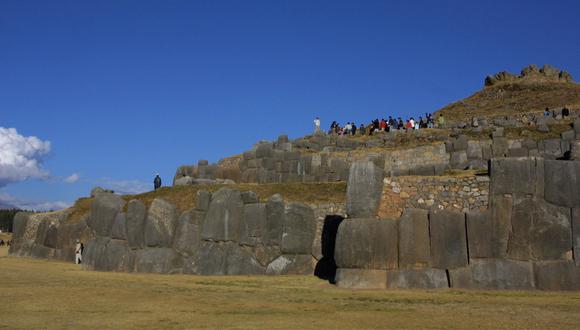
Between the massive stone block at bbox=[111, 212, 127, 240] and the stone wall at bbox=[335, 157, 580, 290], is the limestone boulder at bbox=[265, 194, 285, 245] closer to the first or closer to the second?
the stone wall at bbox=[335, 157, 580, 290]

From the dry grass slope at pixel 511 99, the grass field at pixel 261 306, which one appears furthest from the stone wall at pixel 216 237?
the dry grass slope at pixel 511 99

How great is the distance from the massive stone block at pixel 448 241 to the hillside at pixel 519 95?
130 feet

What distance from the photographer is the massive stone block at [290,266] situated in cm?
2025

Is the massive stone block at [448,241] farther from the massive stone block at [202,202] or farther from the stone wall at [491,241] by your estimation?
the massive stone block at [202,202]

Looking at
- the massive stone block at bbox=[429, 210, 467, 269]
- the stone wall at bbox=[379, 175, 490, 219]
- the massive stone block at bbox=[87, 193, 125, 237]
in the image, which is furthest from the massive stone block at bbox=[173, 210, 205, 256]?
the massive stone block at bbox=[429, 210, 467, 269]

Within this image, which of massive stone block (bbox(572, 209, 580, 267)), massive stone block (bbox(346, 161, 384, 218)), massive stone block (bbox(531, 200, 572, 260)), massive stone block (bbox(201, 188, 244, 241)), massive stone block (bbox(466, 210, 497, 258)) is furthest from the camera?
massive stone block (bbox(201, 188, 244, 241))

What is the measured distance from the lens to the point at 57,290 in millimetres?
14422

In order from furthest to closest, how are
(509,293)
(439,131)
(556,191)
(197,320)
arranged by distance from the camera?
(439,131)
(556,191)
(509,293)
(197,320)

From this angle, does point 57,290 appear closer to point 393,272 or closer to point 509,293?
point 393,272

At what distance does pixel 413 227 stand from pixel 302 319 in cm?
584

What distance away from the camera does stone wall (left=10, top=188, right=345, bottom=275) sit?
20406mm

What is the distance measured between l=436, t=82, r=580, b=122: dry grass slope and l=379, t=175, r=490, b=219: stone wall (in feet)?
133

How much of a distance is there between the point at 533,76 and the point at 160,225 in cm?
6920

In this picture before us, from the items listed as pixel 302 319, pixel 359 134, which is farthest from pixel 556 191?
pixel 359 134
